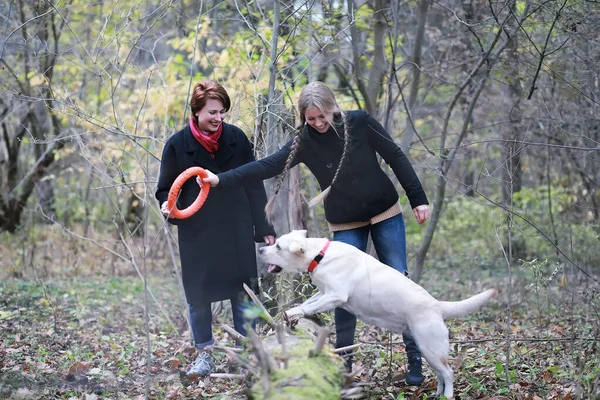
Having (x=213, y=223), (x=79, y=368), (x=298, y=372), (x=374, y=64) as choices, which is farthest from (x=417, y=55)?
(x=298, y=372)

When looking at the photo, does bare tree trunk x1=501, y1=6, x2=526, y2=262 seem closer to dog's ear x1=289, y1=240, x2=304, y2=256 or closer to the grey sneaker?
dog's ear x1=289, y1=240, x2=304, y2=256

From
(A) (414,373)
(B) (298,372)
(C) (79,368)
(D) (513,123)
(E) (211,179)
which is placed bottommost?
(A) (414,373)

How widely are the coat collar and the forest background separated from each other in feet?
2.70

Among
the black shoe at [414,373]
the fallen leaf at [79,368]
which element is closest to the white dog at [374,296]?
the black shoe at [414,373]

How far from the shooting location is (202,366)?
5.18 m

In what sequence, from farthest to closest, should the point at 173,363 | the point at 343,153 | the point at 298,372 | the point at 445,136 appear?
the point at 445,136, the point at 173,363, the point at 343,153, the point at 298,372

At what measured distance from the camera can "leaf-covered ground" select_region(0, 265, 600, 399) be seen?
4676 mm

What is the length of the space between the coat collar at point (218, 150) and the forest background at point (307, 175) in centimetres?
82

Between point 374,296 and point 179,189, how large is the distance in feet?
5.34

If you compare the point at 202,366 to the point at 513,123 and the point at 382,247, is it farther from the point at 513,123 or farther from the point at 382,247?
the point at 513,123

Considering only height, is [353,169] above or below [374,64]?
below

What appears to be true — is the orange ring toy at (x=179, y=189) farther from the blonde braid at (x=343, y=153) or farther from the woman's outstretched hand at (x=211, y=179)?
the blonde braid at (x=343, y=153)

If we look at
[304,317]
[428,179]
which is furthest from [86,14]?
[304,317]

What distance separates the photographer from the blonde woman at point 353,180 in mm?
4754
